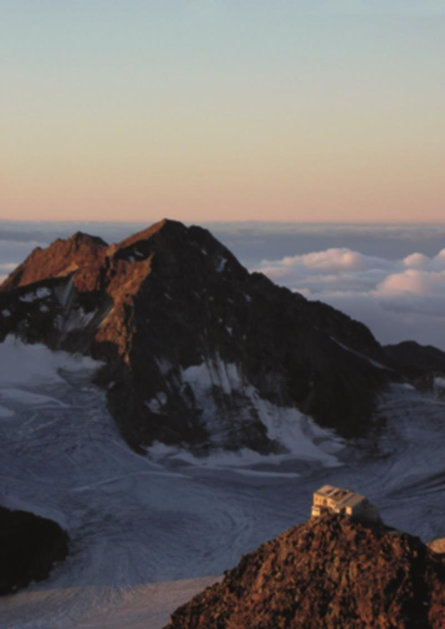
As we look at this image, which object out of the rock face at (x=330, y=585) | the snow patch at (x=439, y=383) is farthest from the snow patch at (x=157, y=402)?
the rock face at (x=330, y=585)

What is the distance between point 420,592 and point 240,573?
33.5 feet

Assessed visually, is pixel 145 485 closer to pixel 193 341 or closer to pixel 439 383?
pixel 193 341

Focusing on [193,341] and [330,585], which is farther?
[193,341]

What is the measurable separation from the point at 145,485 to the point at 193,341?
32101 millimetres

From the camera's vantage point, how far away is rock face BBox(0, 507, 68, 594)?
97.6m

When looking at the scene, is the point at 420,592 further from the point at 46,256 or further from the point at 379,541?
the point at 46,256

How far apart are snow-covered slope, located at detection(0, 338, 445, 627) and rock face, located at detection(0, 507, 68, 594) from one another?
1541 millimetres

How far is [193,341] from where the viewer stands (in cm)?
15450

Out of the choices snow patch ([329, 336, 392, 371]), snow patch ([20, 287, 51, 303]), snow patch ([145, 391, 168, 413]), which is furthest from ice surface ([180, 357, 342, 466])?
snow patch ([20, 287, 51, 303])

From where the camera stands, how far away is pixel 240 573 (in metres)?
50.6

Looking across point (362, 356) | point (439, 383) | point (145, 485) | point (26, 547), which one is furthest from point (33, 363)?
point (439, 383)

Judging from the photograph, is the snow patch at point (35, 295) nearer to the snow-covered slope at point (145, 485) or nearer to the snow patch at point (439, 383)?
the snow-covered slope at point (145, 485)

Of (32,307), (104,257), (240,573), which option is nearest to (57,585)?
(240,573)

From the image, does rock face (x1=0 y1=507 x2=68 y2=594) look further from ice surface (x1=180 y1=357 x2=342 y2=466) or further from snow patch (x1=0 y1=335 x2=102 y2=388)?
snow patch (x1=0 y1=335 x2=102 y2=388)
